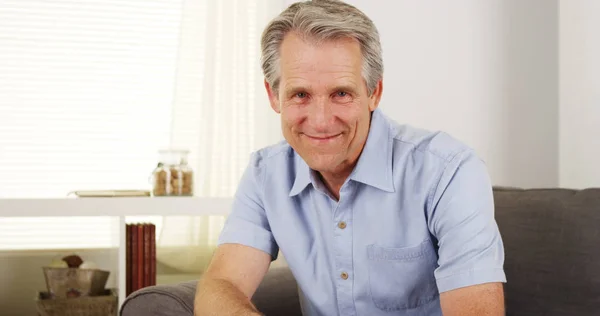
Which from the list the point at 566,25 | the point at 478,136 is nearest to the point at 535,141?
the point at 478,136

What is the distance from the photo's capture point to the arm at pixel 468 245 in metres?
1.49

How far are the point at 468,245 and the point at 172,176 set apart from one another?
174cm

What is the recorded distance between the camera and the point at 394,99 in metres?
3.67

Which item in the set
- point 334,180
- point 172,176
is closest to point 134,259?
point 172,176

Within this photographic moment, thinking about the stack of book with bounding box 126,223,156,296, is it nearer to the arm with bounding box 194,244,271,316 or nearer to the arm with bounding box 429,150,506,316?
the arm with bounding box 194,244,271,316

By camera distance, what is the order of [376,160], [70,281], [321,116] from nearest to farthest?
[321,116] → [376,160] → [70,281]

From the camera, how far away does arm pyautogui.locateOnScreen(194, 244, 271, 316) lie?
1.66m

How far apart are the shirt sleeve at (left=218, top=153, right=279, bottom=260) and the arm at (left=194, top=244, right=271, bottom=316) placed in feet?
→ 0.06

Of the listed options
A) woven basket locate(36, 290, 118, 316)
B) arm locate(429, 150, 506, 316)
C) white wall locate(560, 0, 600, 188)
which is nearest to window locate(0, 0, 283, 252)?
woven basket locate(36, 290, 118, 316)

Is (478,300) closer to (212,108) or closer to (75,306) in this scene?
(75,306)

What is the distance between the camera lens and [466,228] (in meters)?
1.51

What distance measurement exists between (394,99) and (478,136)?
430 millimetres

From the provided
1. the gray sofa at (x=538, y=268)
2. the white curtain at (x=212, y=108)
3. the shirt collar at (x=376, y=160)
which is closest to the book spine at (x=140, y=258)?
the white curtain at (x=212, y=108)

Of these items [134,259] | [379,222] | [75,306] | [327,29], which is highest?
[327,29]
